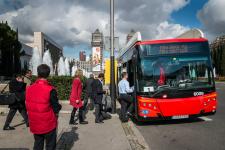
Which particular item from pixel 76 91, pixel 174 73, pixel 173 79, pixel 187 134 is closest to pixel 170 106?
pixel 173 79

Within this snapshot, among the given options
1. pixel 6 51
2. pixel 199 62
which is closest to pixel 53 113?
pixel 199 62

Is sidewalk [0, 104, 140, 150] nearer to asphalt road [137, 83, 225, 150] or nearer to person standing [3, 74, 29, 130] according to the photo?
person standing [3, 74, 29, 130]

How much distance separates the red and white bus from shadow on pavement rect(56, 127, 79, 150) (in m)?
2.51

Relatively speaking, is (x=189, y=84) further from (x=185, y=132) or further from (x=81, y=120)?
(x=81, y=120)

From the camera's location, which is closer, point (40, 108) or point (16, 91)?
point (40, 108)

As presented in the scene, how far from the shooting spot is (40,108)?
17.1 feet

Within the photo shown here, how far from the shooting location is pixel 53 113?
5379 mm

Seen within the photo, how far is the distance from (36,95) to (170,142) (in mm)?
4367

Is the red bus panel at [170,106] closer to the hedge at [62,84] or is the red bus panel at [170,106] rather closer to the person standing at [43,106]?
the person standing at [43,106]

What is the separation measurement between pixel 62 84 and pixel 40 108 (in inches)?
576

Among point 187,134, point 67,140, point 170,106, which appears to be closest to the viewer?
point 67,140

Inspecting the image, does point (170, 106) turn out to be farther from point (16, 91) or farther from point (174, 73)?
point (16, 91)

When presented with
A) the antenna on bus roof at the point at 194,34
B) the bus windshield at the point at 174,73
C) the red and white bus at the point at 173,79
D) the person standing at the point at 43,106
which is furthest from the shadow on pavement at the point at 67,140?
the antenna on bus roof at the point at 194,34

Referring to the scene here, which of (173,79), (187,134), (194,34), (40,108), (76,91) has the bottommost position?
(187,134)
